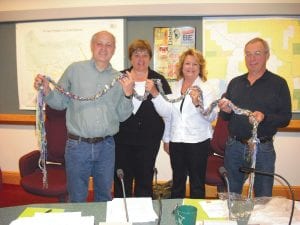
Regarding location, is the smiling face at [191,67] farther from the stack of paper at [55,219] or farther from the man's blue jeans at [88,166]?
the stack of paper at [55,219]

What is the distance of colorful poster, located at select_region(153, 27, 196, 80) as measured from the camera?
3.50 metres

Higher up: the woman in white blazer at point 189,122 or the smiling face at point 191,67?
the smiling face at point 191,67

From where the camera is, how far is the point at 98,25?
363 cm

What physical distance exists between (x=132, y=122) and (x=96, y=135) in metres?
0.40

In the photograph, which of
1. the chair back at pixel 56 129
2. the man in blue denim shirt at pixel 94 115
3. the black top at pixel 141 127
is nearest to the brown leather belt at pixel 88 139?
the man in blue denim shirt at pixel 94 115

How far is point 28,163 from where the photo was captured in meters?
3.06

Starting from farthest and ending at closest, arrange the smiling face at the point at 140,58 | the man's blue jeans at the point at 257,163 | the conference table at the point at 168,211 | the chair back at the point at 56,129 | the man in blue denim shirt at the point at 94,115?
the chair back at the point at 56,129 → the smiling face at the point at 140,58 → the man's blue jeans at the point at 257,163 → the man in blue denim shirt at the point at 94,115 → the conference table at the point at 168,211

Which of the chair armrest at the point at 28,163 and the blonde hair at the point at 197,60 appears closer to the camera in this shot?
the blonde hair at the point at 197,60

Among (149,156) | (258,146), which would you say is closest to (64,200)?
(149,156)

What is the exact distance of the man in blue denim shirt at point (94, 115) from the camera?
7.33 feet

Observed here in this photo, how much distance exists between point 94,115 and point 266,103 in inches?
50.2

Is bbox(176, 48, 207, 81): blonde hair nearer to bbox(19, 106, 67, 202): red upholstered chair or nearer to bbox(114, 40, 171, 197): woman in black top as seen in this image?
bbox(114, 40, 171, 197): woman in black top

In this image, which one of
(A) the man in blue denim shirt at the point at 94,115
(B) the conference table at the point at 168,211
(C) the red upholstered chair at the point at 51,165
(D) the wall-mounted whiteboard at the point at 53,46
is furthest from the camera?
(D) the wall-mounted whiteboard at the point at 53,46

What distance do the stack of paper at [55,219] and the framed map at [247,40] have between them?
8.29ft
